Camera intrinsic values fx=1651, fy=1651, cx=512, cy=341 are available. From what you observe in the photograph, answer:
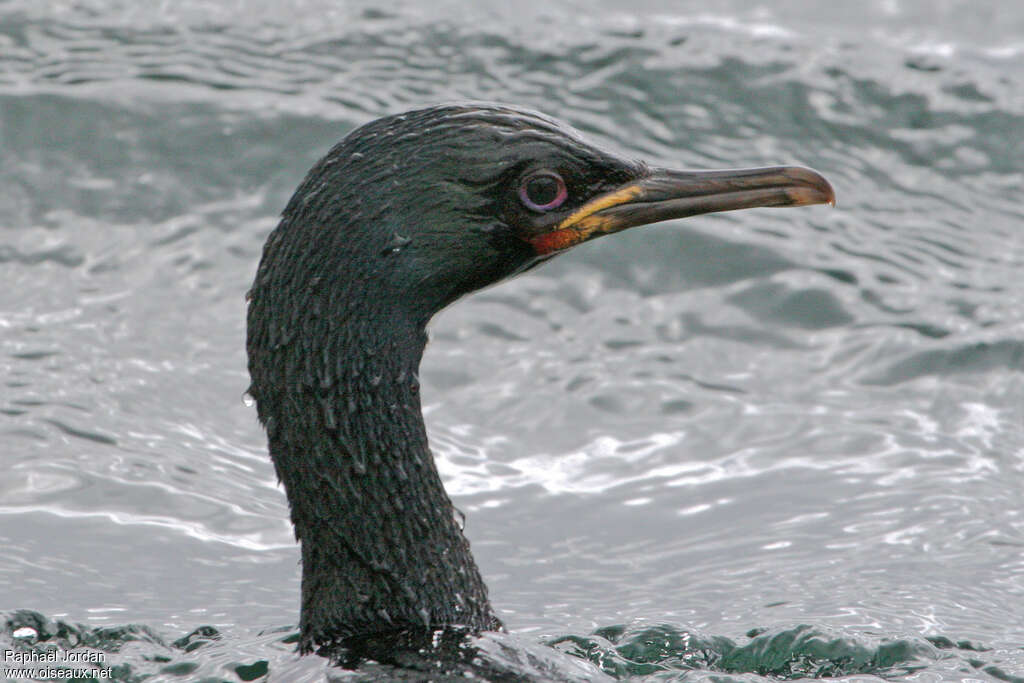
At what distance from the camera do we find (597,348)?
721cm

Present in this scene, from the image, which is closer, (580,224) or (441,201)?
(441,201)

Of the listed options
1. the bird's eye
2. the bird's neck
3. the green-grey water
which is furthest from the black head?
the green-grey water

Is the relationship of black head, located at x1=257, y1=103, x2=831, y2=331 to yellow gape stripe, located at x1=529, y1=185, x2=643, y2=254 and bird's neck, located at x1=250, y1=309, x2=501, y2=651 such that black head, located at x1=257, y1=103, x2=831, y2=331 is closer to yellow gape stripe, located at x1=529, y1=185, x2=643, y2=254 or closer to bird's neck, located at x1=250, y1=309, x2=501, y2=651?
yellow gape stripe, located at x1=529, y1=185, x2=643, y2=254

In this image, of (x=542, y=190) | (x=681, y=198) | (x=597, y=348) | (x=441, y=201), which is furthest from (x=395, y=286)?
(x=597, y=348)

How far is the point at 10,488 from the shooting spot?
587cm

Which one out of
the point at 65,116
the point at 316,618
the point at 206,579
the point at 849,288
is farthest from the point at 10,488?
the point at 849,288

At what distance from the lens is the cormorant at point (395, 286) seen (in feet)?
13.8

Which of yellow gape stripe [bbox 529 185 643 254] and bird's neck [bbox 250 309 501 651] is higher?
yellow gape stripe [bbox 529 185 643 254]

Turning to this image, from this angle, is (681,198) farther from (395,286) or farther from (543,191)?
(395,286)

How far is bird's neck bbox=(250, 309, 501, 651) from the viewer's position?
4.29 meters

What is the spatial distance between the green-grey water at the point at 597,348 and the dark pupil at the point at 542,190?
62cm

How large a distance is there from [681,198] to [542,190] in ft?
1.36

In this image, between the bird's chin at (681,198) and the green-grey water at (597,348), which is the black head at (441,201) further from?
the green-grey water at (597,348)

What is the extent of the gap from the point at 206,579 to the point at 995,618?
260cm
